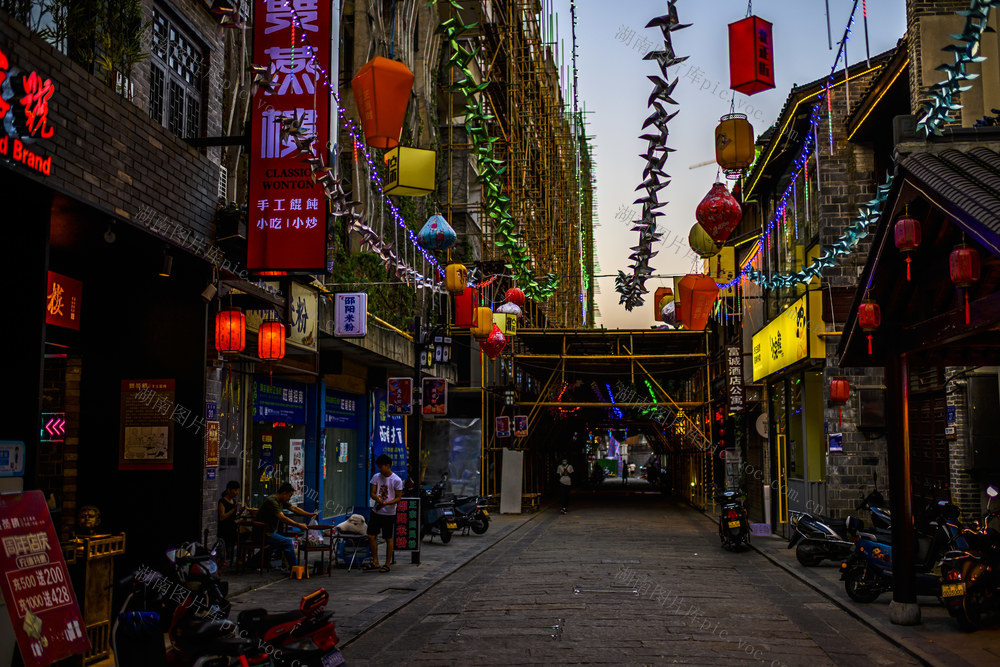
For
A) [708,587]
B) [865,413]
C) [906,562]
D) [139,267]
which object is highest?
[139,267]

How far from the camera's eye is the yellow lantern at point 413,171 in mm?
13922

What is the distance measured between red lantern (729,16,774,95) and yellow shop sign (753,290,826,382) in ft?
32.3

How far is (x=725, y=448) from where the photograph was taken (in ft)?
94.0

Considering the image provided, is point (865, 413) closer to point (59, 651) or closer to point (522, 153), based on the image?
point (59, 651)

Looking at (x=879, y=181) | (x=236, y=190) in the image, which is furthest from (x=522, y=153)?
(x=236, y=190)

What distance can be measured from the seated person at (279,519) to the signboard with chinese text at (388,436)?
1026 cm

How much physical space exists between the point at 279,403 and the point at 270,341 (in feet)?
18.1

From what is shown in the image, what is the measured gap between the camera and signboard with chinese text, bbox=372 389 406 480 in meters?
25.8

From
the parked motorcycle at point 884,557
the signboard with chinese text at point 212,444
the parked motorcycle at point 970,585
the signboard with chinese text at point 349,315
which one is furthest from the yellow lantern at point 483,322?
the parked motorcycle at point 970,585

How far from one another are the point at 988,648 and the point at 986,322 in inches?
132

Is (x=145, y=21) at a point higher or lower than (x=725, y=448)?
higher

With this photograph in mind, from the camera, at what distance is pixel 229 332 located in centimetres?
1188

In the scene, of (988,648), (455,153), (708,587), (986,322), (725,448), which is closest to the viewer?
(986,322)

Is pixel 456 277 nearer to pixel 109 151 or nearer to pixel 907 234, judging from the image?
pixel 109 151
